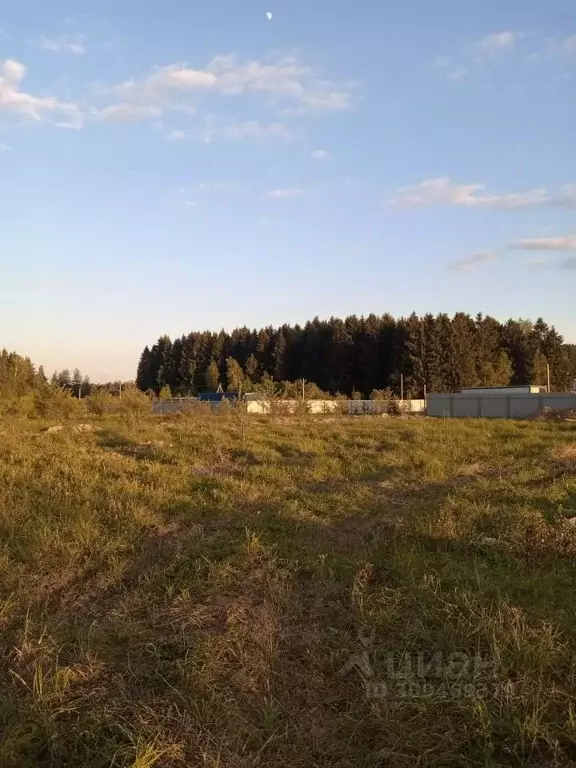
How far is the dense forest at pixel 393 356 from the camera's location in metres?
64.4

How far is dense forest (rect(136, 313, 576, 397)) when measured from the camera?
6444cm

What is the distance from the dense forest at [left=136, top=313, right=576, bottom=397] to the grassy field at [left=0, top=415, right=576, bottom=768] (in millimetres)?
51684

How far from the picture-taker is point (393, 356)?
6862cm

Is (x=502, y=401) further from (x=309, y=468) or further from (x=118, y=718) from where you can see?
(x=118, y=718)

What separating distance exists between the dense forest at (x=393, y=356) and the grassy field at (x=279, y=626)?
5168 cm

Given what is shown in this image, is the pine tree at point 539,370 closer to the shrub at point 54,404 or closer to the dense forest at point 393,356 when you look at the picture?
the dense forest at point 393,356

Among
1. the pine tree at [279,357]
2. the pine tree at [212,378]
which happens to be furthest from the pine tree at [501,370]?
the pine tree at [212,378]

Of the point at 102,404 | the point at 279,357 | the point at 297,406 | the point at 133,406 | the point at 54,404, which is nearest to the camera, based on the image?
the point at 133,406

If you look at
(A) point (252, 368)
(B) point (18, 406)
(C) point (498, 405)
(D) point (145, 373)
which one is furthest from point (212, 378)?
(B) point (18, 406)

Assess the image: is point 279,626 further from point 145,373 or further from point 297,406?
point 145,373

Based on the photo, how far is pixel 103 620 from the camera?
4.17m

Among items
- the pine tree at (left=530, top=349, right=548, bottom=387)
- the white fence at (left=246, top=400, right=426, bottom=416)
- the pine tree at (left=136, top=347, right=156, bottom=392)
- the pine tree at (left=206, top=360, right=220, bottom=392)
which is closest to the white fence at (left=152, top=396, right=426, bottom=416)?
the white fence at (left=246, top=400, right=426, bottom=416)

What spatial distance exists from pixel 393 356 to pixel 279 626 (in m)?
65.7

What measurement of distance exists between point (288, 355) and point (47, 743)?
7712 centimetres
